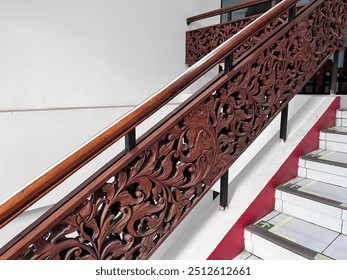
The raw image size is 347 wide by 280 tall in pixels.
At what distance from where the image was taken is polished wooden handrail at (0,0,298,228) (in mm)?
801

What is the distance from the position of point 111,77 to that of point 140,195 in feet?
7.65

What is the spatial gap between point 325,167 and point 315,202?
32 centimetres

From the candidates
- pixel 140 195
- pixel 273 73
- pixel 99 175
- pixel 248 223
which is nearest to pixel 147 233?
pixel 140 195

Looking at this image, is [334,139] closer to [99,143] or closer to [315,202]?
[315,202]

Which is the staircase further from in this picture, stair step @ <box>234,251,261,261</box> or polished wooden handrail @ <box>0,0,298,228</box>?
polished wooden handrail @ <box>0,0,298,228</box>

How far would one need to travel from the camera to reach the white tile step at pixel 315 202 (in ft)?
4.76

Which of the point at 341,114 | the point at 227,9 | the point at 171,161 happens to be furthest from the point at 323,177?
the point at 227,9

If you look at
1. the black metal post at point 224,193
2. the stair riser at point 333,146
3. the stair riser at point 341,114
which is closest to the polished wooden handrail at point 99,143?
the black metal post at point 224,193

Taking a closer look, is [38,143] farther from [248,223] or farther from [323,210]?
[323,210]

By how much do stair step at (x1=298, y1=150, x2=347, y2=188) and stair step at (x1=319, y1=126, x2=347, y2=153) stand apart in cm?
6

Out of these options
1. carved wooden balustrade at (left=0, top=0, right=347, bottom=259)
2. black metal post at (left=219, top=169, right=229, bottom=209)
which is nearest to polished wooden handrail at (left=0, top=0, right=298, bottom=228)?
carved wooden balustrade at (left=0, top=0, right=347, bottom=259)

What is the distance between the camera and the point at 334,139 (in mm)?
1945

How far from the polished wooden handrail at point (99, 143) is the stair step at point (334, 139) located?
106cm

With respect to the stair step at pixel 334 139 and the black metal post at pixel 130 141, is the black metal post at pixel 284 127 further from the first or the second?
the black metal post at pixel 130 141
